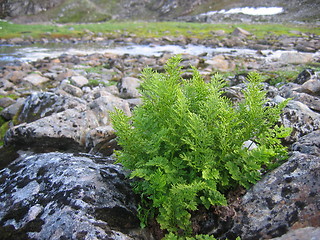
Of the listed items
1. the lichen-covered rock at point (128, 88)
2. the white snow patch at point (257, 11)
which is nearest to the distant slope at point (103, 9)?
the white snow patch at point (257, 11)

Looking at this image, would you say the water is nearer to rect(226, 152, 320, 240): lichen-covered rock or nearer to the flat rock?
the flat rock

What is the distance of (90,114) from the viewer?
9609 mm

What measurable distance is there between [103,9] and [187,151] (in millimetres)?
168975

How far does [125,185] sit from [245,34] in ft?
168

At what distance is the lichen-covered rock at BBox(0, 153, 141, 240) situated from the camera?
12.6 ft

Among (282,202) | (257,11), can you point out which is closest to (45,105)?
(282,202)

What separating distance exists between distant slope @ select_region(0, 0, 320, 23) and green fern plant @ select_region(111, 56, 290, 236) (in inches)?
5026

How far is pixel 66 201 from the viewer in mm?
4145

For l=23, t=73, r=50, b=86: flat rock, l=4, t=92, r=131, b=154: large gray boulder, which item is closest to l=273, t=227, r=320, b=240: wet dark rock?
l=4, t=92, r=131, b=154: large gray boulder

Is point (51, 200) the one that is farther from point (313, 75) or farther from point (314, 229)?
point (313, 75)

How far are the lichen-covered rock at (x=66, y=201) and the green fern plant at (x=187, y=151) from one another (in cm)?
46

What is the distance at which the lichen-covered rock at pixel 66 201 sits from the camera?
12.6ft

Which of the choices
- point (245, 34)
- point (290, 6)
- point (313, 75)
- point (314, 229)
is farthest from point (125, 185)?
point (290, 6)

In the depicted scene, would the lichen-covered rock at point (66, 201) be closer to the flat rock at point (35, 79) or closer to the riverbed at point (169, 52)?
the flat rock at point (35, 79)
